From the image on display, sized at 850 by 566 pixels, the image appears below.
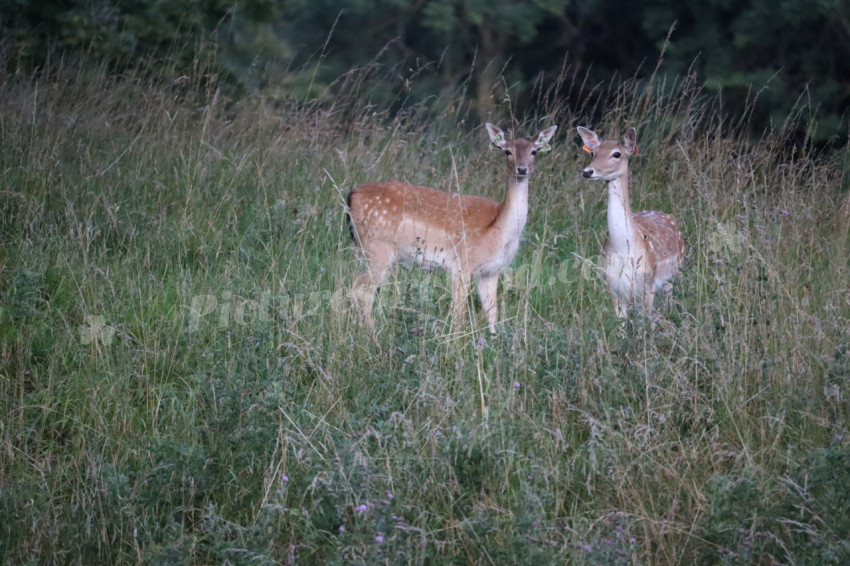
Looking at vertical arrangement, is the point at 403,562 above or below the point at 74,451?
above

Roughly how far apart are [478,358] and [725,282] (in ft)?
4.06

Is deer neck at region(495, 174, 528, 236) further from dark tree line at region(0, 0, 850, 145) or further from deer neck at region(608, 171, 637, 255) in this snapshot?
dark tree line at region(0, 0, 850, 145)

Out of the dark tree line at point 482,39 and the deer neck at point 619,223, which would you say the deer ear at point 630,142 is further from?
the dark tree line at point 482,39

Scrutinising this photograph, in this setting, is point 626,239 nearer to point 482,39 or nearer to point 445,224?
point 445,224

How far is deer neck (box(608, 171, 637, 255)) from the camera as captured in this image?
18.5 feet

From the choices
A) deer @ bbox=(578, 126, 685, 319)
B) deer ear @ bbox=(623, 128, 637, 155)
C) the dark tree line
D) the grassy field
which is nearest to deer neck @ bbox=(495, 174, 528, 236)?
the grassy field

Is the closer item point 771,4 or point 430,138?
point 430,138

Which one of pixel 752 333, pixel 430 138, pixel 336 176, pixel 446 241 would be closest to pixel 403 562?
pixel 752 333

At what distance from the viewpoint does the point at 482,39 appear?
581 inches

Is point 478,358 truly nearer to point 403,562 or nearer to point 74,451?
point 403,562

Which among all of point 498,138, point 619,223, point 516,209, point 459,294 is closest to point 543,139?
point 498,138

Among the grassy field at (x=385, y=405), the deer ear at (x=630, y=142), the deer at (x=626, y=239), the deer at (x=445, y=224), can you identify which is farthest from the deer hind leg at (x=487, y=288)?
the deer ear at (x=630, y=142)

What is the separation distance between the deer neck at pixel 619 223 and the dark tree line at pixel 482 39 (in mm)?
1002

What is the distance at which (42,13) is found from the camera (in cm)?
Answer: 934
